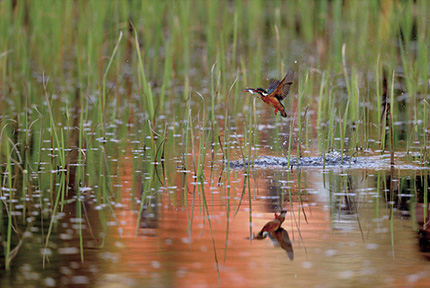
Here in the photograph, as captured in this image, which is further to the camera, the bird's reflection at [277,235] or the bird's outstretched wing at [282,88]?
the bird's outstretched wing at [282,88]

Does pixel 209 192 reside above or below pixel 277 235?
above

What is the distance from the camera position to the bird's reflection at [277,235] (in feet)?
12.7

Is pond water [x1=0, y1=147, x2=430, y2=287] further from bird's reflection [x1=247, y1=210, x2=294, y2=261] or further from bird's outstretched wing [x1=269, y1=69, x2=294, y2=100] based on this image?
bird's outstretched wing [x1=269, y1=69, x2=294, y2=100]

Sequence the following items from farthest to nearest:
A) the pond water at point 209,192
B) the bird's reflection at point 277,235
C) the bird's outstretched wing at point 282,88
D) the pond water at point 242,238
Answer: the bird's outstretched wing at point 282,88, the bird's reflection at point 277,235, the pond water at point 209,192, the pond water at point 242,238


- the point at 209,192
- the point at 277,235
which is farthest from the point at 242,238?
the point at 209,192

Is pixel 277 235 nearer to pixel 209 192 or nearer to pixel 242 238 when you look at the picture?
pixel 242 238

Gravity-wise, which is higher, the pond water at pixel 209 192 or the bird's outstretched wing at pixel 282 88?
the bird's outstretched wing at pixel 282 88

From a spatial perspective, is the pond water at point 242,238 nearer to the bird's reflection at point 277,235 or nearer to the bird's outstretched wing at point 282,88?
the bird's reflection at point 277,235

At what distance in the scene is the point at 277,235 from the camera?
13.4 feet

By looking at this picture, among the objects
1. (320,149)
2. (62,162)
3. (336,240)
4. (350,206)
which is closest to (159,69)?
(320,149)

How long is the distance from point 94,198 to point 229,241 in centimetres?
110

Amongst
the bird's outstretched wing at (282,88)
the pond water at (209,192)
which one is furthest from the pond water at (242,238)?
the bird's outstretched wing at (282,88)

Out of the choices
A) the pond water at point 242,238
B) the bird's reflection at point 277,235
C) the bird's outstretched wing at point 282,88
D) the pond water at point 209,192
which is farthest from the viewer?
the bird's outstretched wing at point 282,88

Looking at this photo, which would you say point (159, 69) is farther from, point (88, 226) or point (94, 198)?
point (88, 226)
